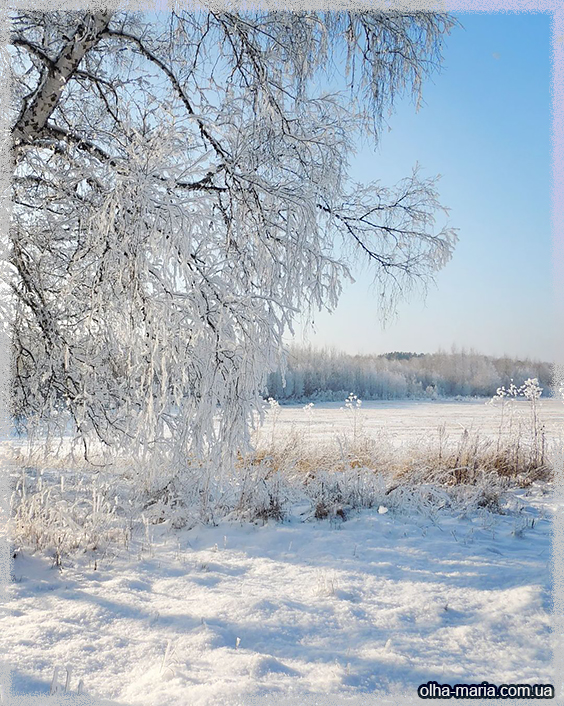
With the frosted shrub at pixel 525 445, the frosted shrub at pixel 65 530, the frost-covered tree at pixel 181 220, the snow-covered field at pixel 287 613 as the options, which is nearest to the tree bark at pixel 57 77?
the frost-covered tree at pixel 181 220

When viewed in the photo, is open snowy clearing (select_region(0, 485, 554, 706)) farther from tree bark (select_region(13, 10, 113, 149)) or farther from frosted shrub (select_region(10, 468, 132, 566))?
tree bark (select_region(13, 10, 113, 149))

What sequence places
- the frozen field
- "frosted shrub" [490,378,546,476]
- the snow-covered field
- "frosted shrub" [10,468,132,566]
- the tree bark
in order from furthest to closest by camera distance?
the frozen field < "frosted shrub" [490,378,546,476] < "frosted shrub" [10,468,132,566] < the tree bark < the snow-covered field

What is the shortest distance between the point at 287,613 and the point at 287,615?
0.08 feet

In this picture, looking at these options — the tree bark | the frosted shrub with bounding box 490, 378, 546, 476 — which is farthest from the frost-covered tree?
the frosted shrub with bounding box 490, 378, 546, 476

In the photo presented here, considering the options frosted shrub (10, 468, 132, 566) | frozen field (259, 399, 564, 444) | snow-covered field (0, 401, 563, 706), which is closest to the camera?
snow-covered field (0, 401, 563, 706)

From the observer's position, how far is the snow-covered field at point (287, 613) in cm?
207

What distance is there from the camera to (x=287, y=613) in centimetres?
270

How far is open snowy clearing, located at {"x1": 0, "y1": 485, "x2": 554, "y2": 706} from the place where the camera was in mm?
2082

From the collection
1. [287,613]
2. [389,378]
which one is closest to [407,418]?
[389,378]

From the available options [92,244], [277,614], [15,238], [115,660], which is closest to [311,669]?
[277,614]

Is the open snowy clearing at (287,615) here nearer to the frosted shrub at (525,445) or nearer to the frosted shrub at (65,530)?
the frosted shrub at (65,530)

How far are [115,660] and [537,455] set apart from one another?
554cm

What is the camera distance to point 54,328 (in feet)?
12.6

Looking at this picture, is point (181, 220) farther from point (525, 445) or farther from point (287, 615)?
point (525, 445)
